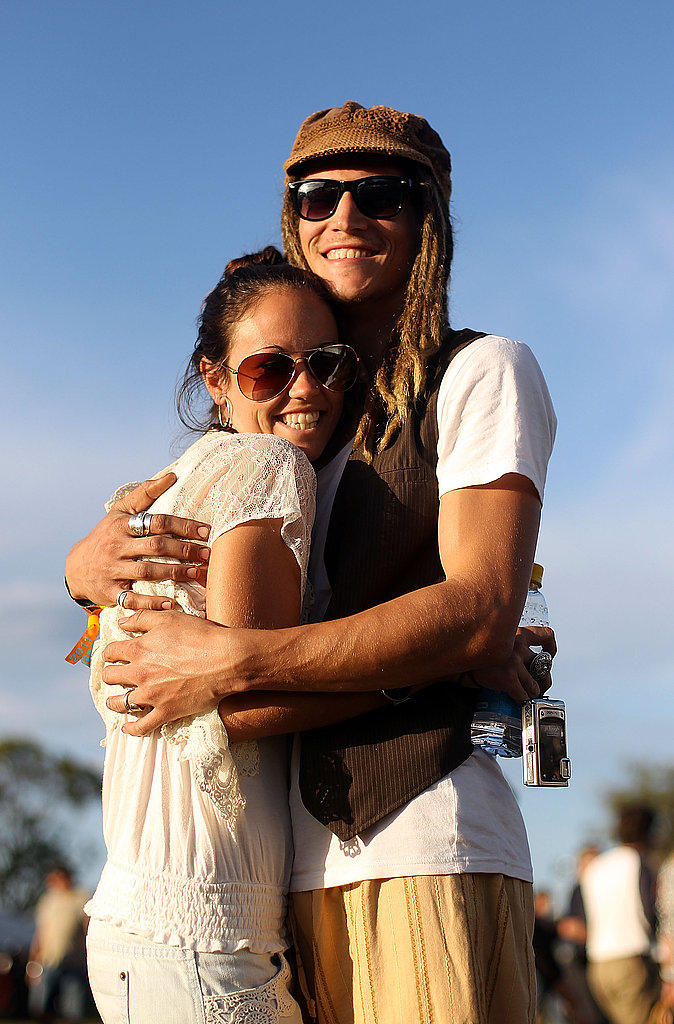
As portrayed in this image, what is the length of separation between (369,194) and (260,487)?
1.15m

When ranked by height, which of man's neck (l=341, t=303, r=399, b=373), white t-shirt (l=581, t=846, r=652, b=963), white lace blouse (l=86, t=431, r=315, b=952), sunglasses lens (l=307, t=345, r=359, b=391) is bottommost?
white t-shirt (l=581, t=846, r=652, b=963)

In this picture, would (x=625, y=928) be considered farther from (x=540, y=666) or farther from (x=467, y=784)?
(x=467, y=784)

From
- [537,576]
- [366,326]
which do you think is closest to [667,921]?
[537,576]

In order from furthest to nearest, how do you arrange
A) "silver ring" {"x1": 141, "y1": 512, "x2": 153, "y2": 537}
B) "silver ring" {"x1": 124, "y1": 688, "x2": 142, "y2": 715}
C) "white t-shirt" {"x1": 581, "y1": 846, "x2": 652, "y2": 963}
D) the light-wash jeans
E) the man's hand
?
1. "white t-shirt" {"x1": 581, "y1": 846, "x2": 652, "y2": 963}
2. "silver ring" {"x1": 141, "y1": 512, "x2": 153, "y2": 537}
3. "silver ring" {"x1": 124, "y1": 688, "x2": 142, "y2": 715}
4. the man's hand
5. the light-wash jeans

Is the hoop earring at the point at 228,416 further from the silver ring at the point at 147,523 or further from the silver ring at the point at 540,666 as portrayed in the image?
the silver ring at the point at 540,666

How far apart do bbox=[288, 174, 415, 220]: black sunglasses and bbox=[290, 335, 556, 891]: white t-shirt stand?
68 cm

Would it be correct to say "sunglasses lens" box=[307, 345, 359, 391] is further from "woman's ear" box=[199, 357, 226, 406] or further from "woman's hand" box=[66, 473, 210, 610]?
"woman's hand" box=[66, 473, 210, 610]

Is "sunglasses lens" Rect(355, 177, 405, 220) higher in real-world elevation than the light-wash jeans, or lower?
higher

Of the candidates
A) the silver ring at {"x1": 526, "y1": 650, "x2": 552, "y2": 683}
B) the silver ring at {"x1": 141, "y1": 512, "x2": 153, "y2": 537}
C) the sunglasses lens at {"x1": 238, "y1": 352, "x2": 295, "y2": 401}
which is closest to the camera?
the silver ring at {"x1": 141, "y1": 512, "x2": 153, "y2": 537}

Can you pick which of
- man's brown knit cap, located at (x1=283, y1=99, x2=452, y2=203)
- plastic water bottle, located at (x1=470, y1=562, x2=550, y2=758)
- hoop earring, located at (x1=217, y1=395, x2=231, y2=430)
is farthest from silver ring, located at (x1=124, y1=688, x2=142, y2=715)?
man's brown knit cap, located at (x1=283, y1=99, x2=452, y2=203)

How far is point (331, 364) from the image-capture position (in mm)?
2693

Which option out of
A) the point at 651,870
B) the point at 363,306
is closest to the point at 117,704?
the point at 363,306

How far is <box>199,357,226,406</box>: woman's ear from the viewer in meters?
2.82

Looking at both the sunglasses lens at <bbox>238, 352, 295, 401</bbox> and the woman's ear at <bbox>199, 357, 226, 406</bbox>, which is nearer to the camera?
the sunglasses lens at <bbox>238, 352, 295, 401</bbox>
